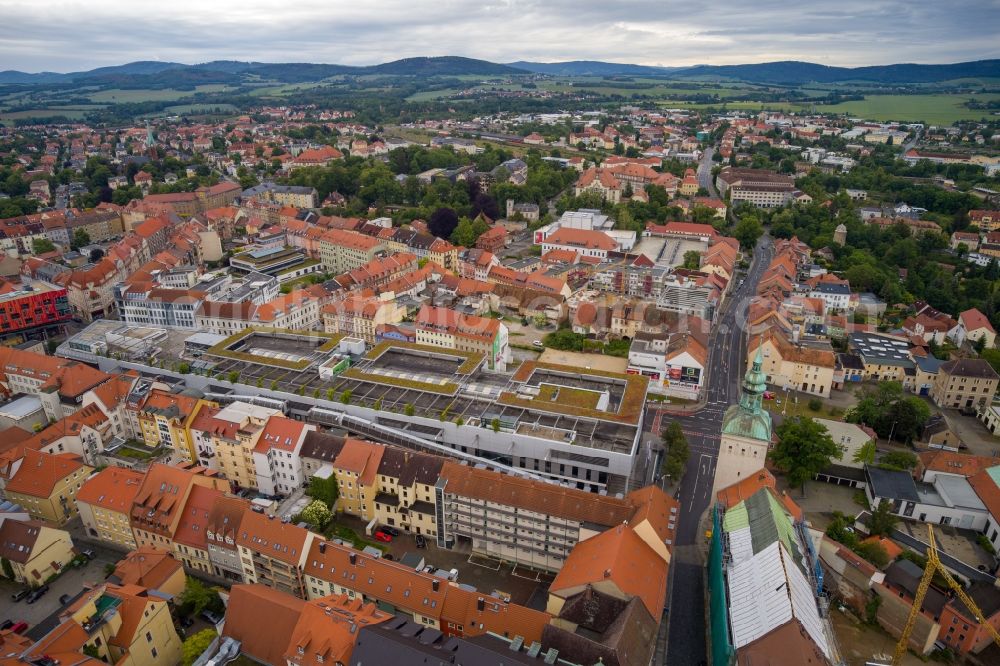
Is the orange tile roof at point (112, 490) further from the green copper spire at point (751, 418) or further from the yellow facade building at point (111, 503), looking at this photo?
the green copper spire at point (751, 418)

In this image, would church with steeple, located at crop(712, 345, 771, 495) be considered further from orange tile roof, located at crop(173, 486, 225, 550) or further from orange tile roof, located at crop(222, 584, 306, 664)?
orange tile roof, located at crop(173, 486, 225, 550)

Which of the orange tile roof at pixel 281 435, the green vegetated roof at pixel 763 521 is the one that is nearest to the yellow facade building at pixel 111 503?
the orange tile roof at pixel 281 435

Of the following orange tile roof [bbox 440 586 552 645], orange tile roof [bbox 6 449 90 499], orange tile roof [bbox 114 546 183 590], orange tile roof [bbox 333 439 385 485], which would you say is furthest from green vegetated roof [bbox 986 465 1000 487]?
orange tile roof [bbox 6 449 90 499]

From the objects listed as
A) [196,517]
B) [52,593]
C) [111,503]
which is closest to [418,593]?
[196,517]

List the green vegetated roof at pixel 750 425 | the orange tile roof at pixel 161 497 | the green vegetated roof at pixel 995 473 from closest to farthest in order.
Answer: the orange tile roof at pixel 161 497 → the green vegetated roof at pixel 750 425 → the green vegetated roof at pixel 995 473

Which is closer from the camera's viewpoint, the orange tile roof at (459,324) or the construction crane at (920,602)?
the construction crane at (920,602)

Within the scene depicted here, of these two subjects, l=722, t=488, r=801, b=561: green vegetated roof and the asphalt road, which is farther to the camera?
the asphalt road

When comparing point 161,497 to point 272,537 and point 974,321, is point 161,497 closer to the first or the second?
point 272,537
